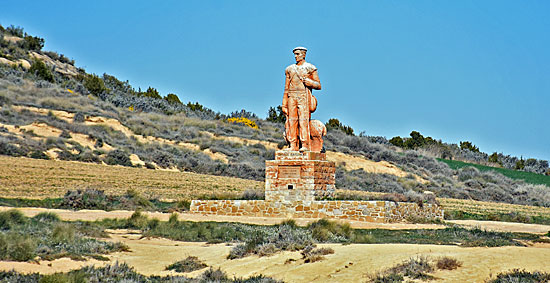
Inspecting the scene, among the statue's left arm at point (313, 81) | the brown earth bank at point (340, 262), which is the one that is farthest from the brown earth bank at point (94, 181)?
the brown earth bank at point (340, 262)

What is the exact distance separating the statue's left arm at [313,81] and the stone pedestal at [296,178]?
1965 mm

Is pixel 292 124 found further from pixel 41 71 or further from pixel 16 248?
pixel 41 71

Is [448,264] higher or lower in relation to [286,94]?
lower

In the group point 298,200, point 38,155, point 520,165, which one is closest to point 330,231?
point 298,200

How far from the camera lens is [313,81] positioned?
18.8 meters

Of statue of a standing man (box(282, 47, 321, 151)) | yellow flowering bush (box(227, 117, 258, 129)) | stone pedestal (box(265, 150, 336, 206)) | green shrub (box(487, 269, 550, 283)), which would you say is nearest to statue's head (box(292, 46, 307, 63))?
statue of a standing man (box(282, 47, 321, 151))

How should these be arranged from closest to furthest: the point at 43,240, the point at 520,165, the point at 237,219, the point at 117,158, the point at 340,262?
the point at 340,262 < the point at 43,240 < the point at 237,219 < the point at 117,158 < the point at 520,165

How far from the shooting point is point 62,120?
120ft

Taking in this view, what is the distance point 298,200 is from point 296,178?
2.12 ft

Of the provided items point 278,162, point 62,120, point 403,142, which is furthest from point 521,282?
point 403,142

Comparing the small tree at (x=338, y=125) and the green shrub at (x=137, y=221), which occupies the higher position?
the small tree at (x=338, y=125)

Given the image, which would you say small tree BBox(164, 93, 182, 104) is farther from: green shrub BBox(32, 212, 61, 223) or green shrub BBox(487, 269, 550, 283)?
green shrub BBox(487, 269, 550, 283)

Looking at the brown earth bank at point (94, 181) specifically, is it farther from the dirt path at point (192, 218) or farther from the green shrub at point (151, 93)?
the green shrub at point (151, 93)

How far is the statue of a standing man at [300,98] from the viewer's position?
61.4 ft
